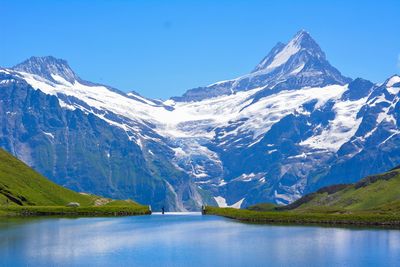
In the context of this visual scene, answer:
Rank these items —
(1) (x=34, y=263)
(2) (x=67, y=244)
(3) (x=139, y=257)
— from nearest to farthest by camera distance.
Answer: (1) (x=34, y=263) → (3) (x=139, y=257) → (2) (x=67, y=244)

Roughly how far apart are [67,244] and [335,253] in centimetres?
6589

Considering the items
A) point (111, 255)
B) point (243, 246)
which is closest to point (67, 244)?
point (111, 255)

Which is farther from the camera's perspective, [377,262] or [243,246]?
[243,246]

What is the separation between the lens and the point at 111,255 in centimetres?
17300

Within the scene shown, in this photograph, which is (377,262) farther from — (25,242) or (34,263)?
(25,242)

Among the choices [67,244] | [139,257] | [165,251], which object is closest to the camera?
[139,257]

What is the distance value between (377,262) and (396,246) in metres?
27.0

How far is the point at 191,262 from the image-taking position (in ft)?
531

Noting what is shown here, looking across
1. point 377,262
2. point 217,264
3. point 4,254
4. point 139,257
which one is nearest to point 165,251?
point 139,257

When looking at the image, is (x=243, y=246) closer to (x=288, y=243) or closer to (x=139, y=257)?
(x=288, y=243)

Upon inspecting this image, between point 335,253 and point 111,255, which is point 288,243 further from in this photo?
point 111,255

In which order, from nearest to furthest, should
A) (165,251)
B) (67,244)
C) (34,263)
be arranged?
(34,263), (165,251), (67,244)

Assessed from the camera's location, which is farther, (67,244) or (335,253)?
(67,244)

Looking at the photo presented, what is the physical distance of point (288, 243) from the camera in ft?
648
